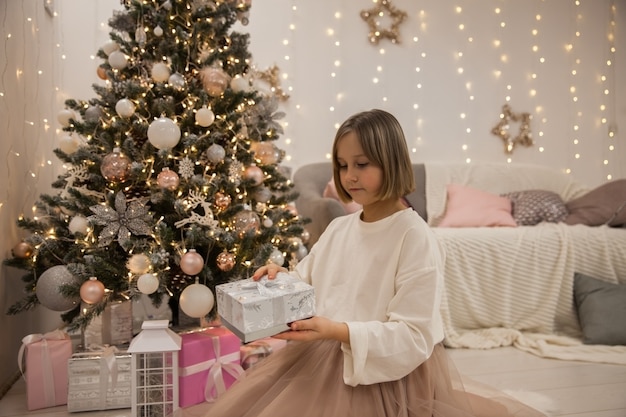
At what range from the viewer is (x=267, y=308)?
1.01m

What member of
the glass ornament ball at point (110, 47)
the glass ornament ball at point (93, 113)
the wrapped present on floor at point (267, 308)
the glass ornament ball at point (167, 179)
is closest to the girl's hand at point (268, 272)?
the wrapped present on floor at point (267, 308)

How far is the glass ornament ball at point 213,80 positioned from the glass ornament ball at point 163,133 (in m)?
0.22

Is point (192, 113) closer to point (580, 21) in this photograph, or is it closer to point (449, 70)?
point (449, 70)

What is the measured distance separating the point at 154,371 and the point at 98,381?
336 millimetres

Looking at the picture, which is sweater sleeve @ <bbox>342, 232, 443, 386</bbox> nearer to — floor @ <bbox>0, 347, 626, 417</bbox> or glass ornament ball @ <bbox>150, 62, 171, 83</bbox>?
floor @ <bbox>0, 347, 626, 417</bbox>

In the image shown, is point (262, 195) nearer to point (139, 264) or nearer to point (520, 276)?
point (139, 264)

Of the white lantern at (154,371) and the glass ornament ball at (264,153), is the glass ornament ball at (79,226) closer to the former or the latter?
the white lantern at (154,371)

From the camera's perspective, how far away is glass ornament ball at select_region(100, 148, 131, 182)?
5.82ft

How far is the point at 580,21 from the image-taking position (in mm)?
3943

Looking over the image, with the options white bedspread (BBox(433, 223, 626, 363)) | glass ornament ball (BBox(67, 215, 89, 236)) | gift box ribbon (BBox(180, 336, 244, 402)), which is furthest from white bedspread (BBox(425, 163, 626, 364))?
glass ornament ball (BBox(67, 215, 89, 236))

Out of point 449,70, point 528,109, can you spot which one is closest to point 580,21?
point 528,109

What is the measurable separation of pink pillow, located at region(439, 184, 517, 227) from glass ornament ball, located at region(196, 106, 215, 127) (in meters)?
1.78

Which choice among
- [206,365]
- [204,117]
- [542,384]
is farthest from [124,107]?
[542,384]

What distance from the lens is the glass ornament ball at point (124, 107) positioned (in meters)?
1.79
